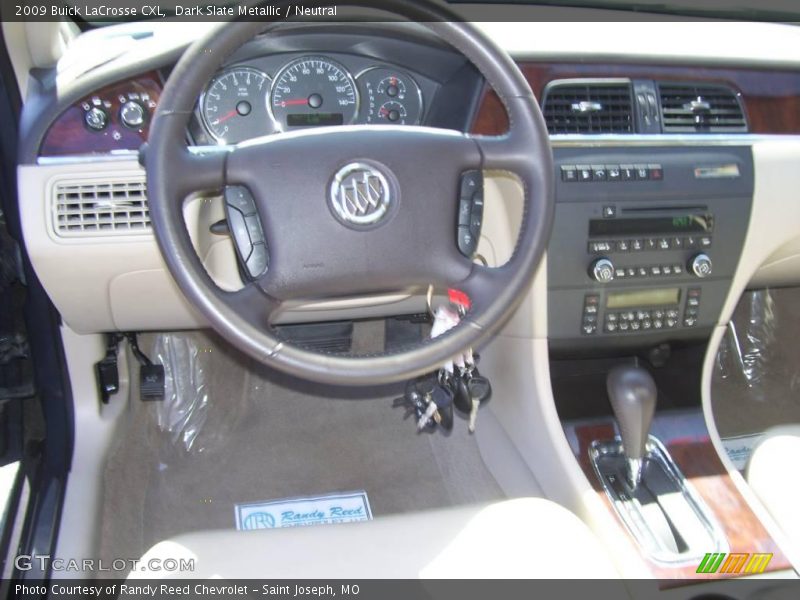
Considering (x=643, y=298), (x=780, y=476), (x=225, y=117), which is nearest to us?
(x=780, y=476)

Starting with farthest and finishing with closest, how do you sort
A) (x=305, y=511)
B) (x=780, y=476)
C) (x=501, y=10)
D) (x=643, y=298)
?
(x=305, y=511) → (x=501, y=10) → (x=643, y=298) → (x=780, y=476)

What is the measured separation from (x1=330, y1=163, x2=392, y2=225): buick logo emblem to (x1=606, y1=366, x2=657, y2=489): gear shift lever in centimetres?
69

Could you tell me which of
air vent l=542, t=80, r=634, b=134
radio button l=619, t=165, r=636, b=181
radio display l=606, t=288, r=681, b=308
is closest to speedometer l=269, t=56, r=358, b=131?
air vent l=542, t=80, r=634, b=134

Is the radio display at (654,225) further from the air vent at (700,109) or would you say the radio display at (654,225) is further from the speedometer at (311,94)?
the speedometer at (311,94)

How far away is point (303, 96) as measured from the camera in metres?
1.68

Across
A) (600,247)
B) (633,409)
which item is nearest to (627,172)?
(600,247)

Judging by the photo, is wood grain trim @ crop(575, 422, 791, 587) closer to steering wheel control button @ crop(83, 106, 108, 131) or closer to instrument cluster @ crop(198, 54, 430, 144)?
instrument cluster @ crop(198, 54, 430, 144)

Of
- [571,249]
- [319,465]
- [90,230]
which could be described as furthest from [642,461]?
[90,230]

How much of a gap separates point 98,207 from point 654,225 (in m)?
1.19

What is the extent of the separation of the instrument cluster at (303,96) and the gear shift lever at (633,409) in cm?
73

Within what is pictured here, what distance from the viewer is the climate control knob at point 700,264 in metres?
1.73

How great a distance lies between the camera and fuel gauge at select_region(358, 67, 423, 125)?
1709mm

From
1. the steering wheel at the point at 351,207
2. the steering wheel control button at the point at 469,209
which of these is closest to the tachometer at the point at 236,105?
the steering wheel at the point at 351,207

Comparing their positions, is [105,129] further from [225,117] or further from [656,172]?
[656,172]
